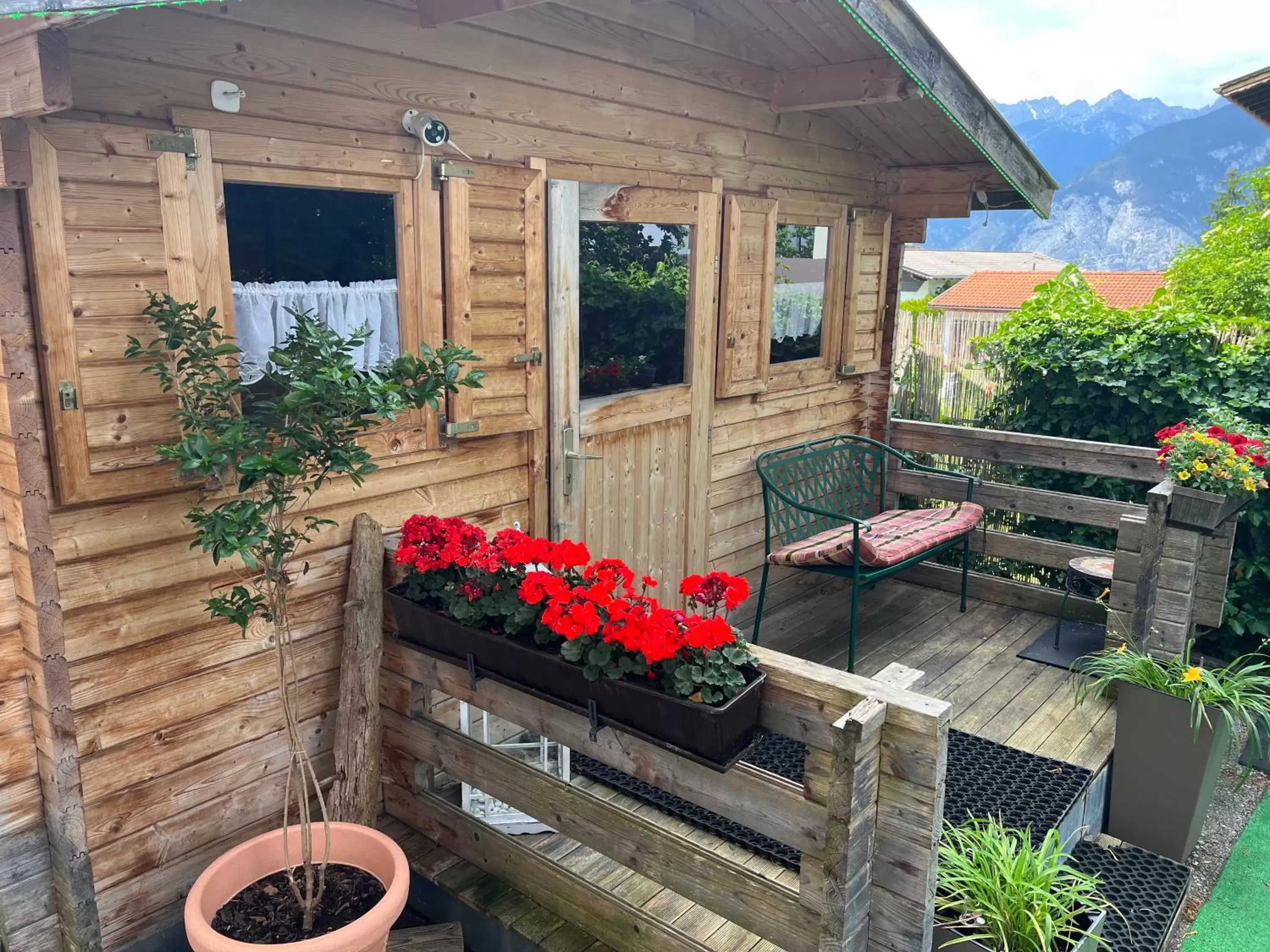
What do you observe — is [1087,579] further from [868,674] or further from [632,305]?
[632,305]

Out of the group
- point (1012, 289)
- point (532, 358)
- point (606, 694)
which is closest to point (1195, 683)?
point (606, 694)

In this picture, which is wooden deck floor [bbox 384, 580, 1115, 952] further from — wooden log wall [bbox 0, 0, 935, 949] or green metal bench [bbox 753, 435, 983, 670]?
wooden log wall [bbox 0, 0, 935, 949]

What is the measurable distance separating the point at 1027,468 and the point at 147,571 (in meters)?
4.75

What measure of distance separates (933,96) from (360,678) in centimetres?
296

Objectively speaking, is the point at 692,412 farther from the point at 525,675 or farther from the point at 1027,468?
the point at 1027,468

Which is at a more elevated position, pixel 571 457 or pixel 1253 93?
pixel 1253 93

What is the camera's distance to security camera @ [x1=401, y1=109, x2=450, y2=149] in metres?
2.75

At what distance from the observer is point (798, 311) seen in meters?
4.92

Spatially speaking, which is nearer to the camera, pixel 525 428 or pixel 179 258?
pixel 179 258

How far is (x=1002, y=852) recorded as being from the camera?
2.54 m

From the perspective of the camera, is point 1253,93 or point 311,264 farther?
point 1253,93

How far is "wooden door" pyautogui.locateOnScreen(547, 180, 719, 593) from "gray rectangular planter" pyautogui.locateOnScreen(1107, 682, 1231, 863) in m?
1.93

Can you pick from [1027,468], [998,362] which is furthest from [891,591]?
[998,362]

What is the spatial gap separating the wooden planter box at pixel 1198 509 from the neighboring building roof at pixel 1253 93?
303 inches
